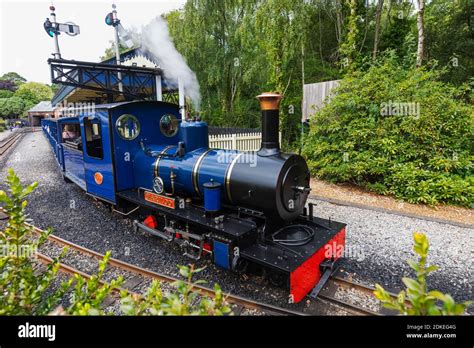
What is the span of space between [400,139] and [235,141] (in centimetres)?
692

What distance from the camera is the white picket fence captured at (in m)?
12.4

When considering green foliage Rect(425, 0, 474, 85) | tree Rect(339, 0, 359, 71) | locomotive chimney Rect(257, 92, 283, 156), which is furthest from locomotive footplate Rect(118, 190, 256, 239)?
green foliage Rect(425, 0, 474, 85)

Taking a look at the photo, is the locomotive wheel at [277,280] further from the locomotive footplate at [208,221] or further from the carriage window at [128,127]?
the carriage window at [128,127]

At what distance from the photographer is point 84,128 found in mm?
6176

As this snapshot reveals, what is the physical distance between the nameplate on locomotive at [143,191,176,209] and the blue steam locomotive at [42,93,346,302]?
0.02m

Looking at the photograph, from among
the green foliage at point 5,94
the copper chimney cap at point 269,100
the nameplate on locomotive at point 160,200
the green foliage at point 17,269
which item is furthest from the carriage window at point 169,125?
the green foliage at point 5,94

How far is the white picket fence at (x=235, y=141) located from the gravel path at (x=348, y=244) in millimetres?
5850

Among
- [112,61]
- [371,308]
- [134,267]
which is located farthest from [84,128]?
[112,61]

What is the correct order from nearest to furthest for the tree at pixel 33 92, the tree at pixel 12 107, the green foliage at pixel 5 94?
the tree at pixel 12 107 < the tree at pixel 33 92 < the green foliage at pixel 5 94

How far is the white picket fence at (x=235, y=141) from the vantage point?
40.7 feet

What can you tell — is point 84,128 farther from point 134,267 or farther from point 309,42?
point 309,42

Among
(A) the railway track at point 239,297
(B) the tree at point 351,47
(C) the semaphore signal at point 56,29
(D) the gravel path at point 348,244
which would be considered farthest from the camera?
(B) the tree at point 351,47

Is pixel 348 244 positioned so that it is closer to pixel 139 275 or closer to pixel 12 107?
pixel 139 275

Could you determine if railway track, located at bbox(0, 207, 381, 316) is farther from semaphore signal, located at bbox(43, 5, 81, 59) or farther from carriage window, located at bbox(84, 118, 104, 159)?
semaphore signal, located at bbox(43, 5, 81, 59)
